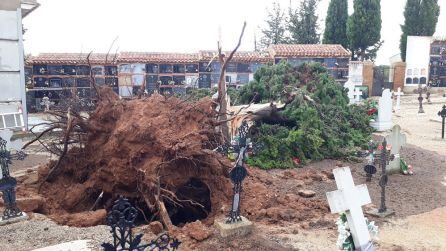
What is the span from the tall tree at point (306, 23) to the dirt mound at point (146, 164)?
27.8m

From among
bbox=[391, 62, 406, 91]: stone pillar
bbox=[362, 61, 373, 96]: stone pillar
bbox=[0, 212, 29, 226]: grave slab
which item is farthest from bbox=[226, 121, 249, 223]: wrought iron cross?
bbox=[391, 62, 406, 91]: stone pillar

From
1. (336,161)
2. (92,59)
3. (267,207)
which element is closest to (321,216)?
(267,207)

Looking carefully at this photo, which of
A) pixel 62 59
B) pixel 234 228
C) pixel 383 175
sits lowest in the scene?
pixel 234 228

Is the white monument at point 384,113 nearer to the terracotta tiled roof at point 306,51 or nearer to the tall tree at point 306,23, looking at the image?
the terracotta tiled roof at point 306,51

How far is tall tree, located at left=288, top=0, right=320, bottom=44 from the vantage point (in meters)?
34.0

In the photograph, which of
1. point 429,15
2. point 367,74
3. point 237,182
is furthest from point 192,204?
point 429,15

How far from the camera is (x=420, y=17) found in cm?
3216

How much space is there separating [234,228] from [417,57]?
2903 cm

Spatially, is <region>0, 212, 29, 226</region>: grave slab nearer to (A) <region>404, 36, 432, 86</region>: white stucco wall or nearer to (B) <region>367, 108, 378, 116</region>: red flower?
(B) <region>367, 108, 378, 116</region>: red flower

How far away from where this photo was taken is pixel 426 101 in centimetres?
2595

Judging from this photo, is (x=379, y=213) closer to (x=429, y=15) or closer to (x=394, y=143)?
(x=394, y=143)

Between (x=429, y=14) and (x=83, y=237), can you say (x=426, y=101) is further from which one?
(x=83, y=237)

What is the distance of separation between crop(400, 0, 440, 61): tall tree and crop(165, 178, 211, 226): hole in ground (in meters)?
30.3

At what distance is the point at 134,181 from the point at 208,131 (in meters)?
1.68
